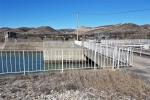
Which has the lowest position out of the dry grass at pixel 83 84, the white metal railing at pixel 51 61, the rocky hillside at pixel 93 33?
the white metal railing at pixel 51 61

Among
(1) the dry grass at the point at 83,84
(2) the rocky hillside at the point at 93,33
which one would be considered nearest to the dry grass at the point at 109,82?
(1) the dry grass at the point at 83,84

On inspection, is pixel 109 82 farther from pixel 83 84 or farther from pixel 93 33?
pixel 93 33

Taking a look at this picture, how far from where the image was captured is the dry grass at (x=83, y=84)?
269 inches

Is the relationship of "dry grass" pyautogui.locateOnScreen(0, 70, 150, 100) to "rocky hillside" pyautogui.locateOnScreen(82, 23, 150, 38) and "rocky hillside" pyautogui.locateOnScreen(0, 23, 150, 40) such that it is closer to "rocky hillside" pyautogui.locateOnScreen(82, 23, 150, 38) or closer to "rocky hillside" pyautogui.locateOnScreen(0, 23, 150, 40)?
"rocky hillside" pyautogui.locateOnScreen(0, 23, 150, 40)

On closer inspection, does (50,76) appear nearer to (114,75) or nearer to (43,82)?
(43,82)

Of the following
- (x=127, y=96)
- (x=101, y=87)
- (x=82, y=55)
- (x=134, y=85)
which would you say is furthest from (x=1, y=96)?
(x=82, y=55)

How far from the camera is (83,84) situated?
7.73 metres

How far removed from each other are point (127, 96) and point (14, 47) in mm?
46077

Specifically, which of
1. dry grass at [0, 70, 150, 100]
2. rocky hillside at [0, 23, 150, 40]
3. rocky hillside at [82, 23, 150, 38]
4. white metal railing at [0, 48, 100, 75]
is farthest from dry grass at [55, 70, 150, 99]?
rocky hillside at [82, 23, 150, 38]

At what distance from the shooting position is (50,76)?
9.25m

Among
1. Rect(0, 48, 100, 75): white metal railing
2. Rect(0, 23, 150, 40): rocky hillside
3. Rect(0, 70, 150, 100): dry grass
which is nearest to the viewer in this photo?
Rect(0, 70, 150, 100): dry grass

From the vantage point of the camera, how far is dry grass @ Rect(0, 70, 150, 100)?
6836 mm

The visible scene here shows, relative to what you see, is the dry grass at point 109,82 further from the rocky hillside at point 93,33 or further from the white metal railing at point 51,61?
the rocky hillside at point 93,33

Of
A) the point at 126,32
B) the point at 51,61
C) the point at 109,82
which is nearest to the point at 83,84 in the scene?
the point at 109,82
